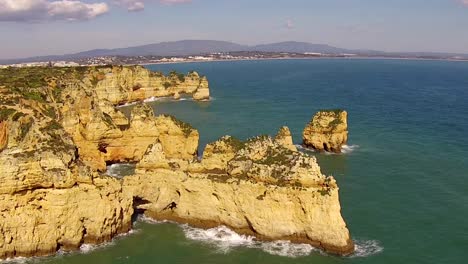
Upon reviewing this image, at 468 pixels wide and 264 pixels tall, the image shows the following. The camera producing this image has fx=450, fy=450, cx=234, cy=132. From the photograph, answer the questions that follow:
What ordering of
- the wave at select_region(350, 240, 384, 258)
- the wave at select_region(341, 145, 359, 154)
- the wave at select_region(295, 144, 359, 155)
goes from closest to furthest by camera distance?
the wave at select_region(350, 240, 384, 258) < the wave at select_region(295, 144, 359, 155) < the wave at select_region(341, 145, 359, 154)

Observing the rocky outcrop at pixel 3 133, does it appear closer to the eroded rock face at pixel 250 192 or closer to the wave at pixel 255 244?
the eroded rock face at pixel 250 192

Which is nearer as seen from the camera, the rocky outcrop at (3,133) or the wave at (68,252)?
the wave at (68,252)

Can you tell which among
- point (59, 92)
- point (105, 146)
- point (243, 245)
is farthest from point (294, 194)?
point (59, 92)

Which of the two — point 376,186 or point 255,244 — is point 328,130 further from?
point 255,244

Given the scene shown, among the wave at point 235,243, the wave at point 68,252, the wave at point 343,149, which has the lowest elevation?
the wave at point 68,252

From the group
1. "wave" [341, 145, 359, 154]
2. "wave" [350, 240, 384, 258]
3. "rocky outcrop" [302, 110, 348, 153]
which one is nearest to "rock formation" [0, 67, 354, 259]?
"wave" [350, 240, 384, 258]

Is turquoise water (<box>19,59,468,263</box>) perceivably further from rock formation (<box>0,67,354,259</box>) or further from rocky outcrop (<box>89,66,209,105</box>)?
rocky outcrop (<box>89,66,209,105</box>)

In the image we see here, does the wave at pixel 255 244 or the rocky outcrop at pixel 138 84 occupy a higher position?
the rocky outcrop at pixel 138 84

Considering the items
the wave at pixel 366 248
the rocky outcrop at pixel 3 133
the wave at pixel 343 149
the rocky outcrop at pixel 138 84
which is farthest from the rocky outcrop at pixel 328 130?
the rocky outcrop at pixel 138 84

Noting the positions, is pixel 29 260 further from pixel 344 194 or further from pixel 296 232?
pixel 344 194
